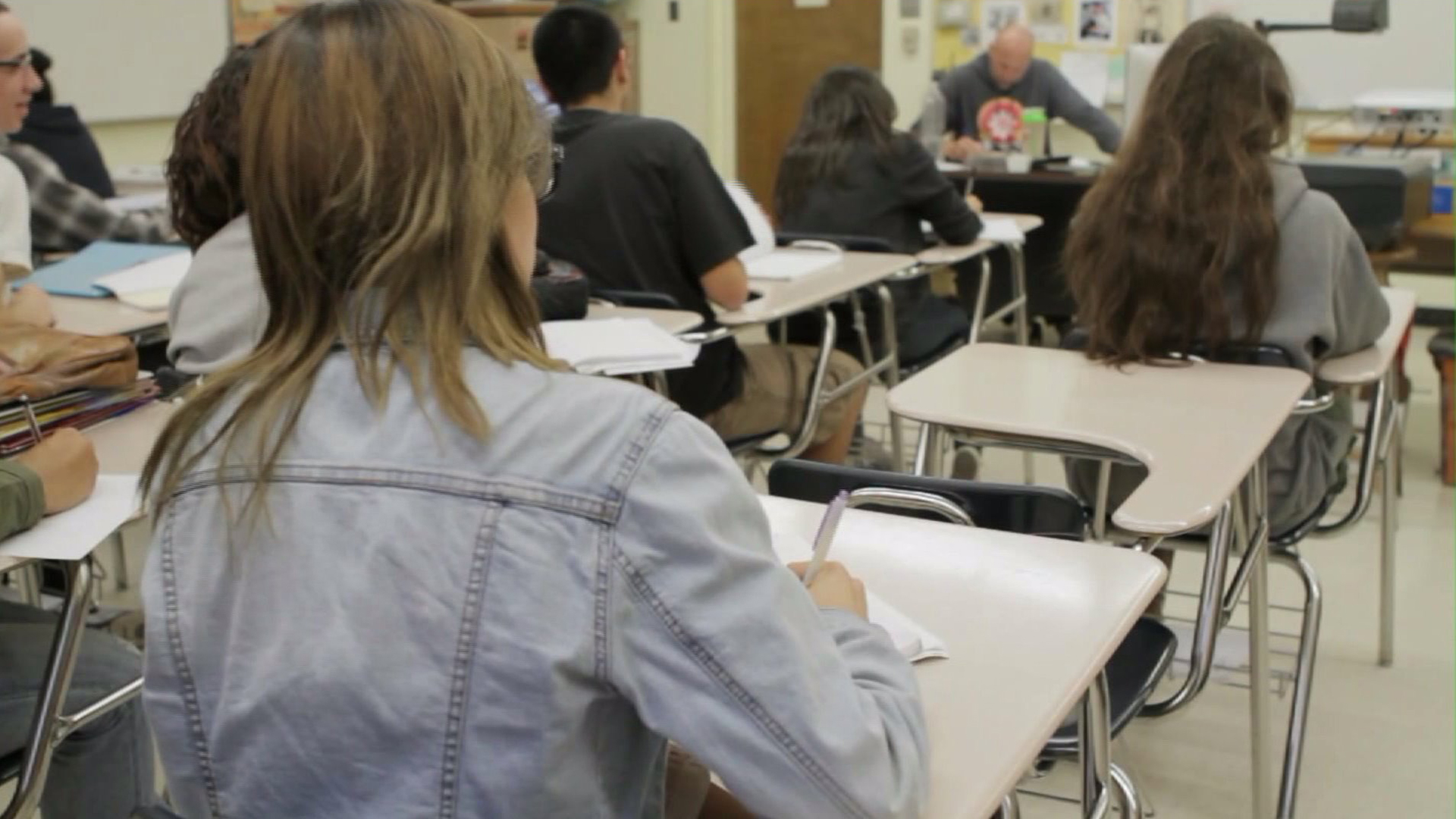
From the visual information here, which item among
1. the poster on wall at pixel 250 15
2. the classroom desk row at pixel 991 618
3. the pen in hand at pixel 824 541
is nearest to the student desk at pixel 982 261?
the classroom desk row at pixel 991 618

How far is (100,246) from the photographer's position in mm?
3176

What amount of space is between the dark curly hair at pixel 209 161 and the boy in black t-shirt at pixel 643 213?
3.29 feet

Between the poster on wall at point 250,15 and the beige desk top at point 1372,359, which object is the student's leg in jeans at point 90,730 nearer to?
the beige desk top at point 1372,359

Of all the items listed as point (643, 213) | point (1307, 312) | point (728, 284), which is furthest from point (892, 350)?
point (1307, 312)

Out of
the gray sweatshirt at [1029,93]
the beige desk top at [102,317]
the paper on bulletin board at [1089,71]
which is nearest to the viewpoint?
the beige desk top at [102,317]

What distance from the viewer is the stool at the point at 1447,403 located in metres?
3.95

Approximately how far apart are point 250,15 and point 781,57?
2487 mm

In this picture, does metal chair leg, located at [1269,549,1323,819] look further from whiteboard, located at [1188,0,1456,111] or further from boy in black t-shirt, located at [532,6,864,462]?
whiteboard, located at [1188,0,1456,111]

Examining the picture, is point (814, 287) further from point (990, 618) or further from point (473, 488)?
point (473, 488)

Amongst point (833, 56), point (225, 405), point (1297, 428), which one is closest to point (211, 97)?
point (225, 405)

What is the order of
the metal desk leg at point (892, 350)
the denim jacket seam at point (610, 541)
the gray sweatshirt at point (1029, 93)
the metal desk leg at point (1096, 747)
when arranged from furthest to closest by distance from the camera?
the gray sweatshirt at point (1029, 93) → the metal desk leg at point (892, 350) → the metal desk leg at point (1096, 747) → the denim jacket seam at point (610, 541)

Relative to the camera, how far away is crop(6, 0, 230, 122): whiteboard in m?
5.01

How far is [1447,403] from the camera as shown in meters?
3.97

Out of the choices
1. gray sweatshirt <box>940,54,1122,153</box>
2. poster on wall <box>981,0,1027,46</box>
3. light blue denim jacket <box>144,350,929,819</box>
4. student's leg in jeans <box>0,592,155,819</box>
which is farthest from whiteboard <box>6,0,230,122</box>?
light blue denim jacket <box>144,350,929,819</box>
